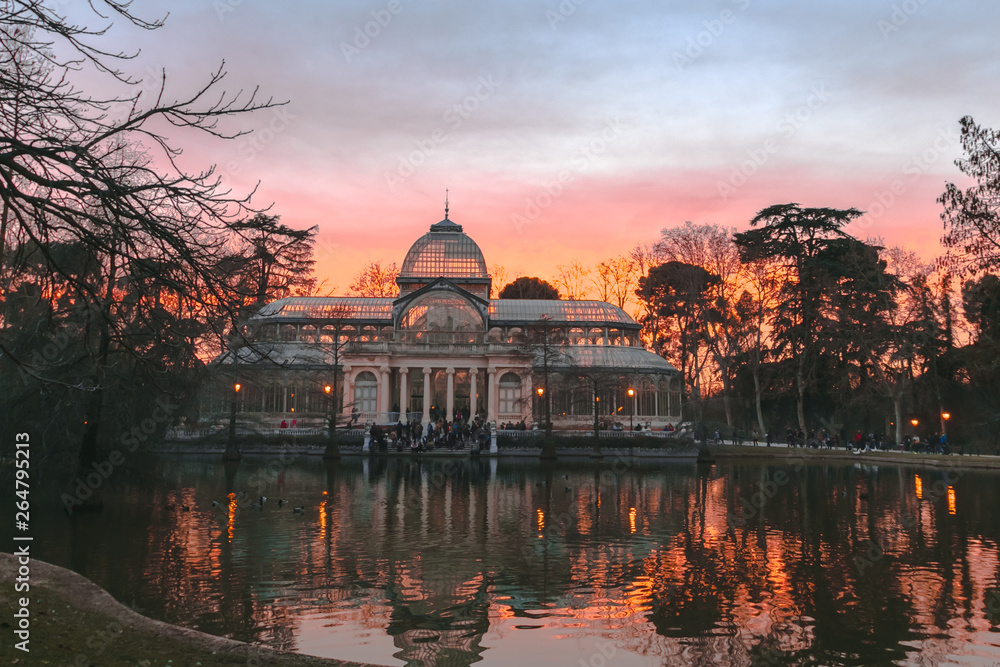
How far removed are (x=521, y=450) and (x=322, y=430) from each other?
1170cm

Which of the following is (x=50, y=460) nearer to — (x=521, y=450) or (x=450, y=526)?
(x=450, y=526)

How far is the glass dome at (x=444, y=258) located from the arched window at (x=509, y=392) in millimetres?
11881

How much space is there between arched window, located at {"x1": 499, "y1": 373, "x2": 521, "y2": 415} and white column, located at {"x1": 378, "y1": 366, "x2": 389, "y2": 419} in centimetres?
843

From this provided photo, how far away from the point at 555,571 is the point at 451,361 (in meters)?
48.3

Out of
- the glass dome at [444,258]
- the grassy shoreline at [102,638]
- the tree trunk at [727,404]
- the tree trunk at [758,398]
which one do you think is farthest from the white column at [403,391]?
the grassy shoreline at [102,638]

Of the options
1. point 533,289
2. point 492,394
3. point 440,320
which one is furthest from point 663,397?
point 533,289

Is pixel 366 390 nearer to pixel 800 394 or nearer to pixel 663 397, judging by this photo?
pixel 663 397

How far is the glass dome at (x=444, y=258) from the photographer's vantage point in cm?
7050

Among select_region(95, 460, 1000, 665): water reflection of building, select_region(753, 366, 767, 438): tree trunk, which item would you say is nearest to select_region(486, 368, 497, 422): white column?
select_region(753, 366, 767, 438): tree trunk

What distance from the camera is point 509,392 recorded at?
62.1 m

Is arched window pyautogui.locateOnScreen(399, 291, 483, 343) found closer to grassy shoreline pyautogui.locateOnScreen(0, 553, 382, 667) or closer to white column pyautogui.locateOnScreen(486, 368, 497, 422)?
white column pyautogui.locateOnScreen(486, 368, 497, 422)

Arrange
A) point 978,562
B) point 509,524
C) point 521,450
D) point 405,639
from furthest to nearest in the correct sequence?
point 521,450
point 509,524
point 978,562
point 405,639

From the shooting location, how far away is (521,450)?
4553 centimetres

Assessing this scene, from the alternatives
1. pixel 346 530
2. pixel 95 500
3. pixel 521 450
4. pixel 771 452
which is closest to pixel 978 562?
pixel 346 530
